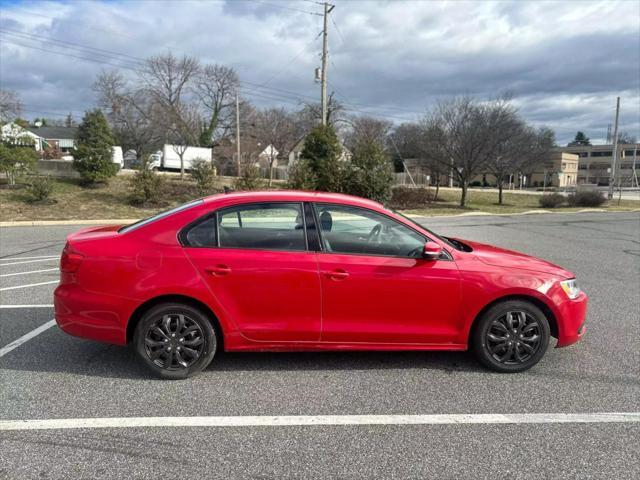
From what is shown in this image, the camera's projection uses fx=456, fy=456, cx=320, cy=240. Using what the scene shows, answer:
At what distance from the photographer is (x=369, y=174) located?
69.0 feet

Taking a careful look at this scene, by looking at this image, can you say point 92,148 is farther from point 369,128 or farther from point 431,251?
point 369,128

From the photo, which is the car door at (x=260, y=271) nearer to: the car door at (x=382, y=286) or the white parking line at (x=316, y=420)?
the car door at (x=382, y=286)

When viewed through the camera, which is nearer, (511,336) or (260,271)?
(260,271)

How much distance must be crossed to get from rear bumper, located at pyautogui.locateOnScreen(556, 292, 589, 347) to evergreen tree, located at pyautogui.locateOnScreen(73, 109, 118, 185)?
22502mm

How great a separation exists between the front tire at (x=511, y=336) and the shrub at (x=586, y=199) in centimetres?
3463

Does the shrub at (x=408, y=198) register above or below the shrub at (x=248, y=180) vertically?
below

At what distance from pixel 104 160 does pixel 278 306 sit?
71.1 feet

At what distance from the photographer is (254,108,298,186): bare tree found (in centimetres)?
5406

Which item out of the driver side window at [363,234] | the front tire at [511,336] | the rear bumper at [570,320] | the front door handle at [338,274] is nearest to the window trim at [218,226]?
the driver side window at [363,234]

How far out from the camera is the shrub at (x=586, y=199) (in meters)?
33.4

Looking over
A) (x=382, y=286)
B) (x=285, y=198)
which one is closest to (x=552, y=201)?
(x=382, y=286)

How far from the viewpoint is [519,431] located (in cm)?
307

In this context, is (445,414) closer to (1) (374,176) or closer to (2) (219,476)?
(2) (219,476)

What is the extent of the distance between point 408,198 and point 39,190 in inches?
803
